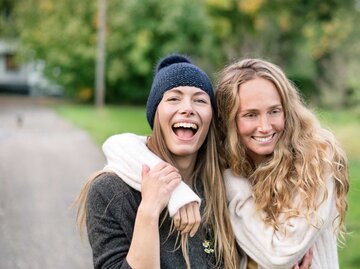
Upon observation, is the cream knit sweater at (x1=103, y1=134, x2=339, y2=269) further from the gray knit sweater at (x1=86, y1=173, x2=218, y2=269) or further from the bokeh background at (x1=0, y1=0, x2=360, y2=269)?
the bokeh background at (x1=0, y1=0, x2=360, y2=269)

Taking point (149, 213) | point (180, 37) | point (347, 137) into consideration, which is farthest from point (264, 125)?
point (180, 37)

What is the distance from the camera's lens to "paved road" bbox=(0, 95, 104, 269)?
6594 millimetres

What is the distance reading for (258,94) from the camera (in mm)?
2596

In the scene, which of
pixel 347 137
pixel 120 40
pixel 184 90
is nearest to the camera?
→ pixel 184 90

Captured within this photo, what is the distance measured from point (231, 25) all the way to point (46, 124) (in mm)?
14316

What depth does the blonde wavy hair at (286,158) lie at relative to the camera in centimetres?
A: 250

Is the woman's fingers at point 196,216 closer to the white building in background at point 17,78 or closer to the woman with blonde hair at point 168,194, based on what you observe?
the woman with blonde hair at point 168,194

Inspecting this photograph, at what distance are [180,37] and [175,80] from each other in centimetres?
3031

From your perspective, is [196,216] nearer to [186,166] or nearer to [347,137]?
[186,166]

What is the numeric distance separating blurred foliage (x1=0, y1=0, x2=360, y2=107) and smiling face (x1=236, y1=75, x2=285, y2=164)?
2715cm

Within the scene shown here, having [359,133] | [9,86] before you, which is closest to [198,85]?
[359,133]

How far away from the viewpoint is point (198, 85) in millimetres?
2479

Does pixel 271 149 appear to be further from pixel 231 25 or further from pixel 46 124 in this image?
pixel 231 25

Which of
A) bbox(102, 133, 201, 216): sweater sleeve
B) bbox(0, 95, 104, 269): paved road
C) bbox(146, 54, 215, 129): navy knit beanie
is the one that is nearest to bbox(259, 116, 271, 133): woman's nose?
bbox(146, 54, 215, 129): navy knit beanie
